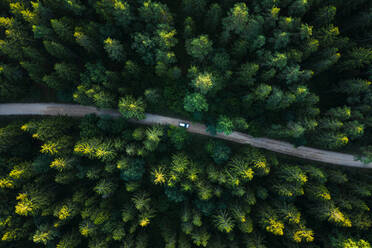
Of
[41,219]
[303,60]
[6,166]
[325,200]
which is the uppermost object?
[303,60]

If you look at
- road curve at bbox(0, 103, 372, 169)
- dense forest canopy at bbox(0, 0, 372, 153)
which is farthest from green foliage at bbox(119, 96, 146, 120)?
road curve at bbox(0, 103, 372, 169)

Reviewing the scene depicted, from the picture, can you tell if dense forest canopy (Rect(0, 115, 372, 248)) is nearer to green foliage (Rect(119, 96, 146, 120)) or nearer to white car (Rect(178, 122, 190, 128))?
green foliage (Rect(119, 96, 146, 120))

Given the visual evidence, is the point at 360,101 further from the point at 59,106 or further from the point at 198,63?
the point at 59,106

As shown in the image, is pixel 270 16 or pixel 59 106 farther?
pixel 59 106

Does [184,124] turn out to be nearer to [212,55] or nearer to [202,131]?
[202,131]

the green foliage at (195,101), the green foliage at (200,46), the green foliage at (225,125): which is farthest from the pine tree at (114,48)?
the green foliage at (225,125)

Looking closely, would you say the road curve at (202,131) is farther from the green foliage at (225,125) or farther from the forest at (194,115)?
the green foliage at (225,125)

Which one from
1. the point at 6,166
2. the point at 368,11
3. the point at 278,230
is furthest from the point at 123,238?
the point at 368,11
